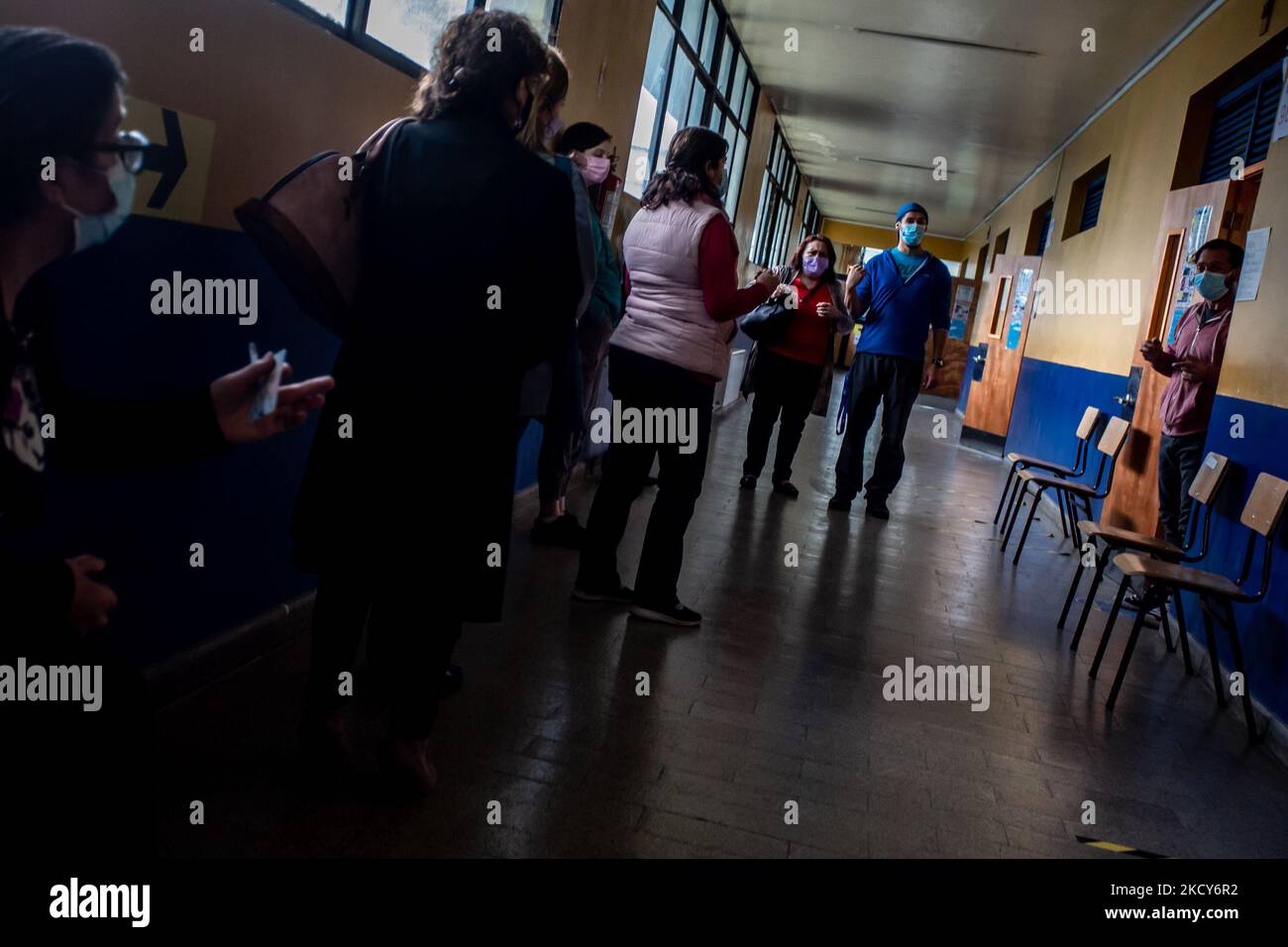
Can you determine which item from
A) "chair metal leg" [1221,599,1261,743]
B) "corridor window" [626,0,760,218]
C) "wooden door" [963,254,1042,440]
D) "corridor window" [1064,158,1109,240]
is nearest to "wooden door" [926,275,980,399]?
"wooden door" [963,254,1042,440]

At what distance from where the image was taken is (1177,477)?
485 centimetres

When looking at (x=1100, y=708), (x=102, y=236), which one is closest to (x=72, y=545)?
(x=102, y=236)

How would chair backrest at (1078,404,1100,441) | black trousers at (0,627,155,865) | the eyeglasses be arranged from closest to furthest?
black trousers at (0,627,155,865) < the eyeglasses < chair backrest at (1078,404,1100,441)

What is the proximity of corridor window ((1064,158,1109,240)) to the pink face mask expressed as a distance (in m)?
6.99

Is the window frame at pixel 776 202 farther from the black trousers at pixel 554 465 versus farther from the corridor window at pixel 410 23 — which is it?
the corridor window at pixel 410 23

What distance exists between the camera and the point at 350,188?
2080 mm

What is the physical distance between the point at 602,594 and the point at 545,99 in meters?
1.85

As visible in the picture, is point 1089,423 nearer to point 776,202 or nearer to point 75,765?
point 75,765

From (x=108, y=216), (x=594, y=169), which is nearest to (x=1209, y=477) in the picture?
(x=594, y=169)

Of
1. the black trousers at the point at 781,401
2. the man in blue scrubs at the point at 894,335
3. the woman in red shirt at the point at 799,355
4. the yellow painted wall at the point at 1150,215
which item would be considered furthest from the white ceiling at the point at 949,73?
the black trousers at the point at 781,401

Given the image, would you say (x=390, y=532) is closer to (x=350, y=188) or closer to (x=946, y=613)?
(x=350, y=188)

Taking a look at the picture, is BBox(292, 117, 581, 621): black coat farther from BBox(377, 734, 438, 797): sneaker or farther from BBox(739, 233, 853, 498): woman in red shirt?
BBox(739, 233, 853, 498): woman in red shirt

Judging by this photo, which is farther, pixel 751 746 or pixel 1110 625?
pixel 1110 625

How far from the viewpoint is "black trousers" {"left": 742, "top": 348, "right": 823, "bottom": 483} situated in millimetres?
6180
